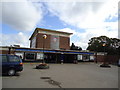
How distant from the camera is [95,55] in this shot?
104 feet

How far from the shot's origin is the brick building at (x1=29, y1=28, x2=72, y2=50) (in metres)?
38.4

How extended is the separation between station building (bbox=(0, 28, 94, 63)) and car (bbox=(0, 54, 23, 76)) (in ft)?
26.8

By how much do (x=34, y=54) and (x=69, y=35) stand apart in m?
21.8

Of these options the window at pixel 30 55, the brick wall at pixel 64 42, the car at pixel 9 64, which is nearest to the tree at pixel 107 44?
the brick wall at pixel 64 42

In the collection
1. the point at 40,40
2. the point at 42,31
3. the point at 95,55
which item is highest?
the point at 42,31

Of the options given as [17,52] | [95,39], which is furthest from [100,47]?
[17,52]

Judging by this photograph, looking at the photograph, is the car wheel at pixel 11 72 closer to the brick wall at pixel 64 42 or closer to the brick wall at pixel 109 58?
the brick wall at pixel 109 58

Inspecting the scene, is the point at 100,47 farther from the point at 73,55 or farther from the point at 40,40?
the point at 40,40

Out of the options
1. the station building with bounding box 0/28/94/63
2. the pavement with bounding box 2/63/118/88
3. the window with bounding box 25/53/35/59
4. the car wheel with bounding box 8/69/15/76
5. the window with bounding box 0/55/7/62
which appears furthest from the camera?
the window with bounding box 25/53/35/59

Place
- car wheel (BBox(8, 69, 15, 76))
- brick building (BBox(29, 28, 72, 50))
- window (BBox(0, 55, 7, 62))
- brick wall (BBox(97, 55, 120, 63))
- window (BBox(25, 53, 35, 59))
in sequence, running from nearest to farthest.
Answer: window (BBox(0, 55, 7, 62)) → car wheel (BBox(8, 69, 15, 76)) → window (BBox(25, 53, 35, 59)) → brick wall (BBox(97, 55, 120, 63)) → brick building (BBox(29, 28, 72, 50))

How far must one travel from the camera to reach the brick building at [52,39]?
3842cm

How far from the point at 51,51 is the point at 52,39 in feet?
48.6

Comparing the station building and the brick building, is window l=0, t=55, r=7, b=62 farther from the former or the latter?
the brick building

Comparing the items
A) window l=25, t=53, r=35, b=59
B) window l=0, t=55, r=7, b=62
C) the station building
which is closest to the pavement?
window l=0, t=55, r=7, b=62
